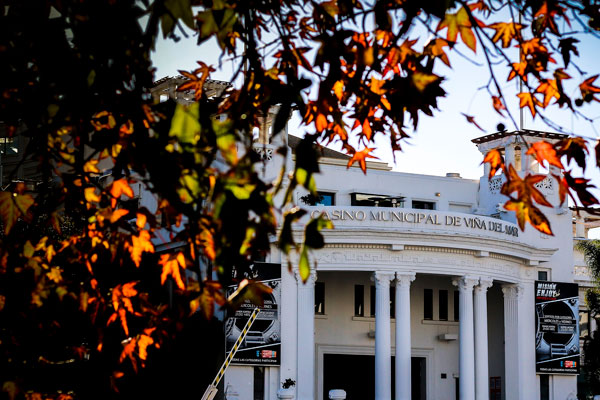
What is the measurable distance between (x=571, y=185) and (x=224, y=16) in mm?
2267

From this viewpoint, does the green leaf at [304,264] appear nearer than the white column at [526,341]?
Yes

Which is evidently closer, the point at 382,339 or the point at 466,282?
the point at 382,339

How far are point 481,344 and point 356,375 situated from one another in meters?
A: 7.34

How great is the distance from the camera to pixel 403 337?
40719 mm

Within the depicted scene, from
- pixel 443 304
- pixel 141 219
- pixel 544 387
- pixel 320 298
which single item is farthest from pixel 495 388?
pixel 141 219

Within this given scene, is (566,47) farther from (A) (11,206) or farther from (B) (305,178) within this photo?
(A) (11,206)

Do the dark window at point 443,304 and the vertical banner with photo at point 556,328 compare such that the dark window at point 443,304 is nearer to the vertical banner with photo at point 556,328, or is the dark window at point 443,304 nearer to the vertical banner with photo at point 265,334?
A: the vertical banner with photo at point 556,328

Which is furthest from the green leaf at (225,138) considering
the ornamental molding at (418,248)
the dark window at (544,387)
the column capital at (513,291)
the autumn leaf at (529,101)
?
the dark window at (544,387)

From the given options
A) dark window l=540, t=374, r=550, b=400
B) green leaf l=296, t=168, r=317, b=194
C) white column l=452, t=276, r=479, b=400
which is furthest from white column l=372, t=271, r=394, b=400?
Result: green leaf l=296, t=168, r=317, b=194

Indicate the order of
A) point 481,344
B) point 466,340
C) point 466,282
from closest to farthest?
point 466,340 < point 466,282 < point 481,344

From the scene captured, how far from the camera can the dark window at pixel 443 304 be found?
47.9m

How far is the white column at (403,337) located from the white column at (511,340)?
6.36m

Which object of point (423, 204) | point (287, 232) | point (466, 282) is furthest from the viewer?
point (423, 204)

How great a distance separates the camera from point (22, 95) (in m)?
5.38
